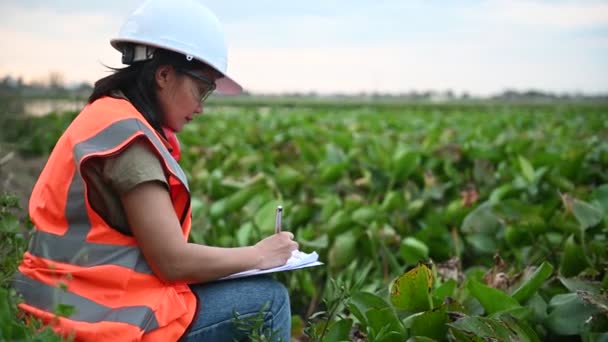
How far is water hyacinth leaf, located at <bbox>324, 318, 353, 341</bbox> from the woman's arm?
0.33 m

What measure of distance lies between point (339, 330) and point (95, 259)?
659 mm

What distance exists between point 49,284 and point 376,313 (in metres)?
0.79

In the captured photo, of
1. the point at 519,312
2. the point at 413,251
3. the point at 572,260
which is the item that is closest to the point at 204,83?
the point at 519,312

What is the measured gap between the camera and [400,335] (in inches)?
74.7

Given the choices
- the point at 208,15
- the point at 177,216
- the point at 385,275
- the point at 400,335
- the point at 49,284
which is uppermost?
the point at 208,15

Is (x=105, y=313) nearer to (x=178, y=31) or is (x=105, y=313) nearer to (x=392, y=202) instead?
(x=178, y=31)

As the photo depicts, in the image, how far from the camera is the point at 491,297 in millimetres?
2076

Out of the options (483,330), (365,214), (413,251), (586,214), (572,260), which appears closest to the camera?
(483,330)

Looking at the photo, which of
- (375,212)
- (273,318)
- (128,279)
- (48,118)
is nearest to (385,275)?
(375,212)

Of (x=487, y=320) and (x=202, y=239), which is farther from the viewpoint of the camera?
(x=202, y=239)

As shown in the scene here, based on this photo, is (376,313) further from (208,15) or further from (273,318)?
(208,15)

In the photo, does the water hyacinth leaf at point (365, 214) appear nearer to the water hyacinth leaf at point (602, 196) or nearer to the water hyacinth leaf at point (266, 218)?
the water hyacinth leaf at point (266, 218)

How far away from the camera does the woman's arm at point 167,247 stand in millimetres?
A: 1523

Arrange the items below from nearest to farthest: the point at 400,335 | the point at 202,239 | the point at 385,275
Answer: the point at 400,335, the point at 385,275, the point at 202,239
